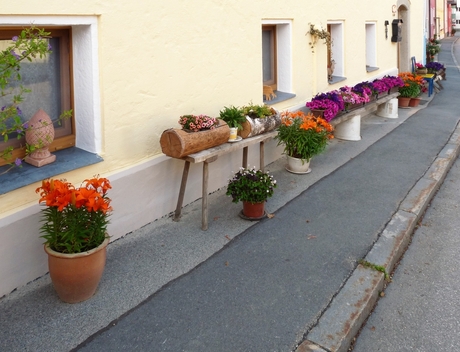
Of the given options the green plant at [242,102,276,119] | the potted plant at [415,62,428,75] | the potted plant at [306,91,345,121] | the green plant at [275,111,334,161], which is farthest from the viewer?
the potted plant at [415,62,428,75]

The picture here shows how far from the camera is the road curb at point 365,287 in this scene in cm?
307

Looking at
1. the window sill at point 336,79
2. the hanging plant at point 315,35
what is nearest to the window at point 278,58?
the hanging plant at point 315,35

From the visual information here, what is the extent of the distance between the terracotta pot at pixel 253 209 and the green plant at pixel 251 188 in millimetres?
68

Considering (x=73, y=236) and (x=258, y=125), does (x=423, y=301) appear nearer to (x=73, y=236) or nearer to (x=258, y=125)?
(x=258, y=125)

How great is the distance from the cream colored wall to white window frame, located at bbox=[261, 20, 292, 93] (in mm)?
655

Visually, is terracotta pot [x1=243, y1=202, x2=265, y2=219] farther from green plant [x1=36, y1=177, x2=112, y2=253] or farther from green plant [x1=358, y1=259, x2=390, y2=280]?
green plant [x1=36, y1=177, x2=112, y2=253]

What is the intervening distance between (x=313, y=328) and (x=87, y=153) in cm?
244

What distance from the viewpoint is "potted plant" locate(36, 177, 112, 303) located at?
126 inches

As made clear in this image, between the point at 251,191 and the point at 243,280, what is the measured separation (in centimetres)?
124

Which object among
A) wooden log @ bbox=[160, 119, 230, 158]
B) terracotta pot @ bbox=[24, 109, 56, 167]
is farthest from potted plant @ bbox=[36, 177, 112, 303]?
wooden log @ bbox=[160, 119, 230, 158]

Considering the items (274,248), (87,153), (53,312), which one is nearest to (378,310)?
(274,248)

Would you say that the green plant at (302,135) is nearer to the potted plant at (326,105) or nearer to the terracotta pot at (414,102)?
the potted plant at (326,105)

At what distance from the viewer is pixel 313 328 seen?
3.16 m

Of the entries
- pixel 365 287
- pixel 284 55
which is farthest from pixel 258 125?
pixel 365 287
